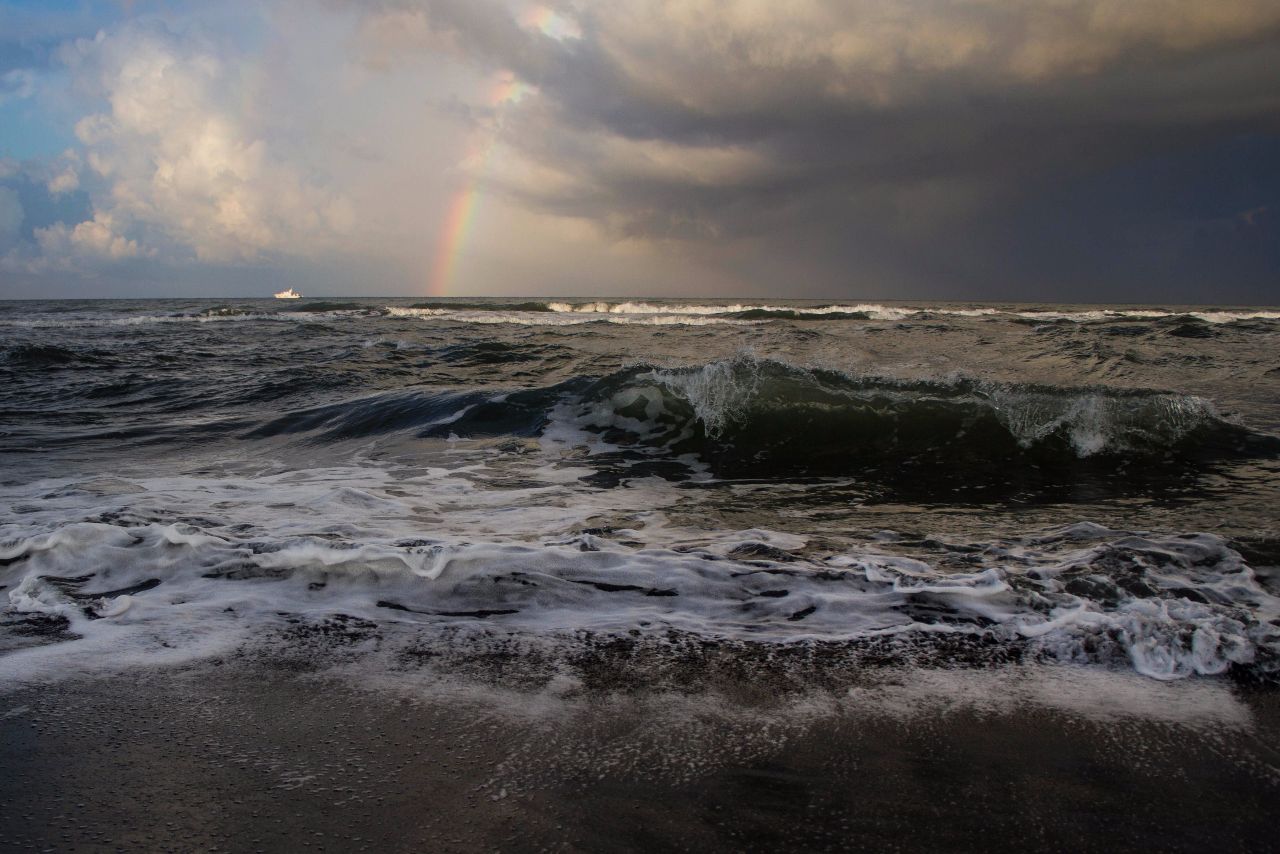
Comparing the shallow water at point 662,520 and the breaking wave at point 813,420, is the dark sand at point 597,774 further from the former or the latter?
the breaking wave at point 813,420

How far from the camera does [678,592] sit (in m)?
2.99

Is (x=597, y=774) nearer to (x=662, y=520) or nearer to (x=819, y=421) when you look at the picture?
(x=662, y=520)

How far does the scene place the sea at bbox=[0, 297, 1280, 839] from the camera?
233 cm

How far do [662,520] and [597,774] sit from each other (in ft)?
8.77

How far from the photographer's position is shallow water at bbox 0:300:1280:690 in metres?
2.53

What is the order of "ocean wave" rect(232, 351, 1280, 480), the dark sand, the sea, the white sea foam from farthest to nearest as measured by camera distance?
"ocean wave" rect(232, 351, 1280, 480) → the white sea foam → the sea → the dark sand

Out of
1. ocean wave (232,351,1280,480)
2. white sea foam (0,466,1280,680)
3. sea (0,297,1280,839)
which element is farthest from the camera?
ocean wave (232,351,1280,480)

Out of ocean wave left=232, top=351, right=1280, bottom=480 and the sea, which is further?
ocean wave left=232, top=351, right=1280, bottom=480

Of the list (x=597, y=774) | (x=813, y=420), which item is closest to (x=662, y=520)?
(x=597, y=774)

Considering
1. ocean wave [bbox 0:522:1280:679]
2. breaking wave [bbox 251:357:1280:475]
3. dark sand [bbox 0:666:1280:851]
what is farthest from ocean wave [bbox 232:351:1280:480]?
dark sand [bbox 0:666:1280:851]

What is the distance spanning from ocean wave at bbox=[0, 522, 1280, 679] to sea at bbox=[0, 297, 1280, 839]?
2 cm

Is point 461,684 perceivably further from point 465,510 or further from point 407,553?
point 465,510

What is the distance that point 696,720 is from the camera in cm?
197

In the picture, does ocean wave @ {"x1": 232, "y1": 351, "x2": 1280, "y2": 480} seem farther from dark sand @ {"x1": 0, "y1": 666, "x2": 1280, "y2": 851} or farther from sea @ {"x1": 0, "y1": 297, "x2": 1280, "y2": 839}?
dark sand @ {"x1": 0, "y1": 666, "x2": 1280, "y2": 851}
